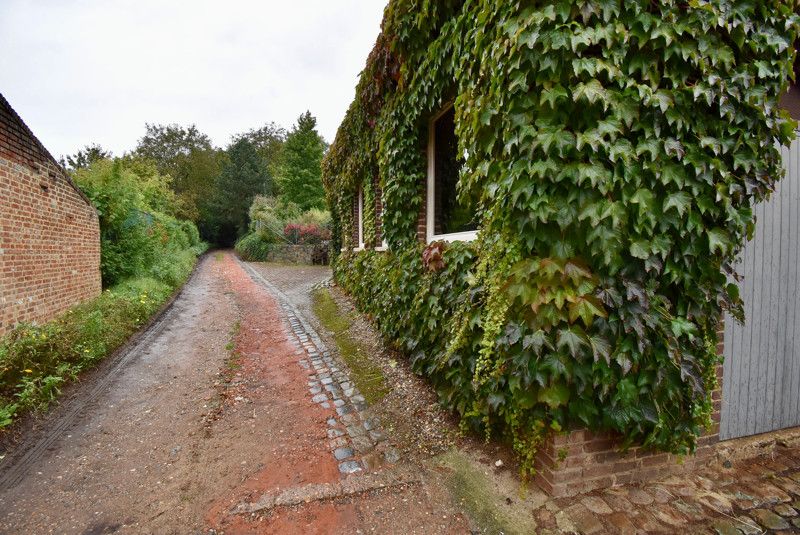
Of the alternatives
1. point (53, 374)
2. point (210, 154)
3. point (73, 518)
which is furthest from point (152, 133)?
point (73, 518)

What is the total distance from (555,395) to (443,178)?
302 cm

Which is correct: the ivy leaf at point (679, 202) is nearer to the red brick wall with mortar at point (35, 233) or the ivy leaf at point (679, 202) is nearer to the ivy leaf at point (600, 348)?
the ivy leaf at point (600, 348)

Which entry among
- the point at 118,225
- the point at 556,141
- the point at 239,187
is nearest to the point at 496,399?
the point at 556,141

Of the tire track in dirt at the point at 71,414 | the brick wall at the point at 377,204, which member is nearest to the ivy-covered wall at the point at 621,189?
the tire track in dirt at the point at 71,414

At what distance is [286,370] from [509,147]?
13.0ft

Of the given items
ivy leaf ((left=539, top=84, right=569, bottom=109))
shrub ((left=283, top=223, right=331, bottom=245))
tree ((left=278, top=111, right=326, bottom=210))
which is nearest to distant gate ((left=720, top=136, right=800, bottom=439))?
ivy leaf ((left=539, top=84, right=569, bottom=109))

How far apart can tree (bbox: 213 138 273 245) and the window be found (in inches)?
1255

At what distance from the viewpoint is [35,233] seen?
18.2ft

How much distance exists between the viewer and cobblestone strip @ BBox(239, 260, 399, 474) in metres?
2.89

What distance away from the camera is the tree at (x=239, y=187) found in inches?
1312

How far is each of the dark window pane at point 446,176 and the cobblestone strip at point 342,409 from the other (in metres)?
2.12

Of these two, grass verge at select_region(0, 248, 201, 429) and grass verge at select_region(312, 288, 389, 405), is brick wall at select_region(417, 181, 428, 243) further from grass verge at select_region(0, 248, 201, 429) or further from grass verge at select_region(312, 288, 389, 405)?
grass verge at select_region(0, 248, 201, 429)

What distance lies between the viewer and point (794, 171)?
2.78 meters

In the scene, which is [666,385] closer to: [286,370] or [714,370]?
[714,370]
